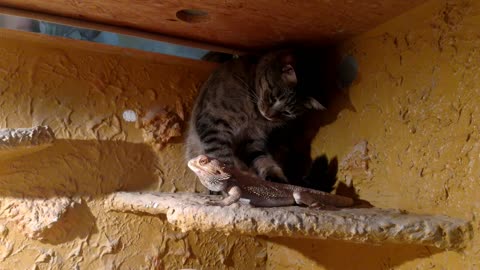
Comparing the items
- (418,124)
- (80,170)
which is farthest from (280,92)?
(80,170)

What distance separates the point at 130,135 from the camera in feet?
4.40

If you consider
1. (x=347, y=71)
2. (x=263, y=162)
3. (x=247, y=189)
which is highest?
(x=347, y=71)

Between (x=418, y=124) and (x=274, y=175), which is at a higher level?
(x=418, y=124)


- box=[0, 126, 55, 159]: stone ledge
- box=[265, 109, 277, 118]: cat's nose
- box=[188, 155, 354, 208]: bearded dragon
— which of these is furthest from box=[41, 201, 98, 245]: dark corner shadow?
box=[265, 109, 277, 118]: cat's nose

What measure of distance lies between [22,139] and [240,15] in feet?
2.14

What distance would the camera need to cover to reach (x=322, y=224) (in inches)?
34.1

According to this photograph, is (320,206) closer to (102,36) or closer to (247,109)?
(247,109)

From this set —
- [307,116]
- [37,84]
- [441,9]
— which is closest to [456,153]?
[441,9]

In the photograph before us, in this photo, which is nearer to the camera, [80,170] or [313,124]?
[80,170]

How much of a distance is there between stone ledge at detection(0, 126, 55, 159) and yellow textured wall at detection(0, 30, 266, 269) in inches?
6.5

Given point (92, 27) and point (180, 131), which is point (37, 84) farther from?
point (180, 131)

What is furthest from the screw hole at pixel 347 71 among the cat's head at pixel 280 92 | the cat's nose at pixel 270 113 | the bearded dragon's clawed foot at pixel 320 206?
the bearded dragon's clawed foot at pixel 320 206

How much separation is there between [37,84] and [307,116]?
2.99 feet

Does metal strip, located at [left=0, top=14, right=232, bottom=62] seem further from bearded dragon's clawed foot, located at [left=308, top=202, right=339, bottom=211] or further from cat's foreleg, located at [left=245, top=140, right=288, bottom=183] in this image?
bearded dragon's clawed foot, located at [left=308, top=202, right=339, bottom=211]
